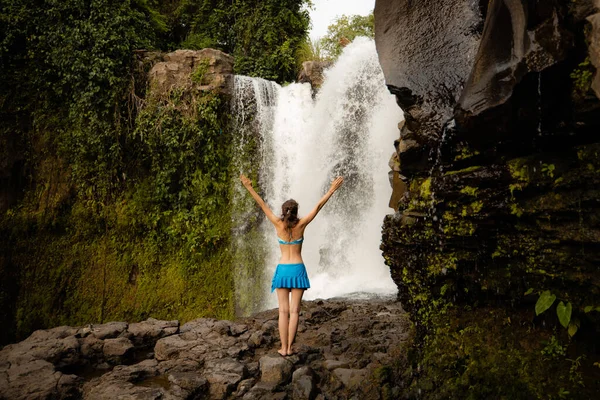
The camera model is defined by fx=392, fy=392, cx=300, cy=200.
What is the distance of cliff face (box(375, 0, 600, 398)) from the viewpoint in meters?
2.68

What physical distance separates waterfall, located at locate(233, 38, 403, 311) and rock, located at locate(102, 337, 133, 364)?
15.9 ft

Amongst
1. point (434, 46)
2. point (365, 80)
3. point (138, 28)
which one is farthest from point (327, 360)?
point (138, 28)

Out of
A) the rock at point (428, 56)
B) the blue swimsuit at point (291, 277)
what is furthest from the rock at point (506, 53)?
the blue swimsuit at point (291, 277)

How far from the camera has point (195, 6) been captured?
15406mm

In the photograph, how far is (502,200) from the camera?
10.3 ft

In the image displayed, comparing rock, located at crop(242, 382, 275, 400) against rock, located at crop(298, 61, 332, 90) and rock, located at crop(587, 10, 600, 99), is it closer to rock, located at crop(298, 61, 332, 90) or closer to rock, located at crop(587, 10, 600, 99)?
rock, located at crop(587, 10, 600, 99)

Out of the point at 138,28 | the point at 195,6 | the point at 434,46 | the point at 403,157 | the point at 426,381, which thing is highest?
the point at 195,6

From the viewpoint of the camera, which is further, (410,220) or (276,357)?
(276,357)

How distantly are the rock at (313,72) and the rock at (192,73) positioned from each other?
255 cm

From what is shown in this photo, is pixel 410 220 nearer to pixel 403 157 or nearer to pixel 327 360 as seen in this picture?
pixel 403 157

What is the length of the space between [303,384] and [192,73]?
9.48m

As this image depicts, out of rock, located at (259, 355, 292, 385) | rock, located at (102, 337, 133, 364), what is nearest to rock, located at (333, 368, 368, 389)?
rock, located at (259, 355, 292, 385)

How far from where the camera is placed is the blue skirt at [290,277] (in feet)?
14.4

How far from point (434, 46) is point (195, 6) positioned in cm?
1392
